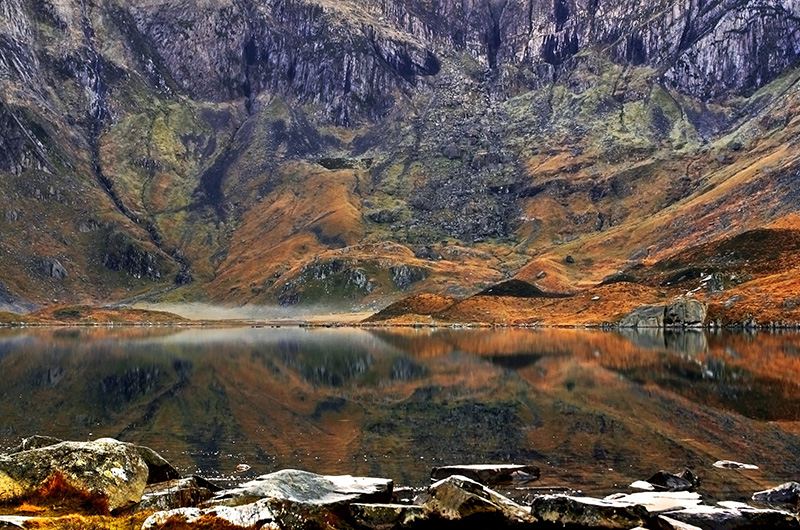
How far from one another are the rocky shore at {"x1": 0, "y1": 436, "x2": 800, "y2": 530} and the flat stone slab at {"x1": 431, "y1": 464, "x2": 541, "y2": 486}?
5890 mm

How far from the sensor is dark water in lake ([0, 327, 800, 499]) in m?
36.0

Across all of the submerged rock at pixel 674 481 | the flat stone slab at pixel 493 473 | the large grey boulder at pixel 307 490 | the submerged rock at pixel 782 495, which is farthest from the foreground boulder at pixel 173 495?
the submerged rock at pixel 782 495

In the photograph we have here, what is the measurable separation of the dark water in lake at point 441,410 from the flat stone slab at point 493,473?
821mm

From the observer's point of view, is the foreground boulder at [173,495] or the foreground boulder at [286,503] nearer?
the foreground boulder at [286,503]

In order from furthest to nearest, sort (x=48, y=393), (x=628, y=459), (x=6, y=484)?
1. (x=48, y=393)
2. (x=628, y=459)
3. (x=6, y=484)

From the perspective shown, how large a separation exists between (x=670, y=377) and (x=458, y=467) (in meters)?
40.0

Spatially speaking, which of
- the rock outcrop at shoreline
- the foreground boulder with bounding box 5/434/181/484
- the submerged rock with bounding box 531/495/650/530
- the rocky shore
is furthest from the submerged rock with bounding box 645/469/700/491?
the rock outcrop at shoreline

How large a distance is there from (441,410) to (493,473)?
21361mm

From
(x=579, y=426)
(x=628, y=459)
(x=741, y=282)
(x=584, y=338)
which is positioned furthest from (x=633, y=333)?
(x=628, y=459)

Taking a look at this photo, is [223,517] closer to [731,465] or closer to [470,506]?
[470,506]

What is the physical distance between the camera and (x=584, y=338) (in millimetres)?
125000

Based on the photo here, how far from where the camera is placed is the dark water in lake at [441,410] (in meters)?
36.0

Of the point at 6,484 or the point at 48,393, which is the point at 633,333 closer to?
the point at 48,393

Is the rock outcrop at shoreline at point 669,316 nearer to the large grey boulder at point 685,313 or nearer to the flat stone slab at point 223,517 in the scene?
the large grey boulder at point 685,313
